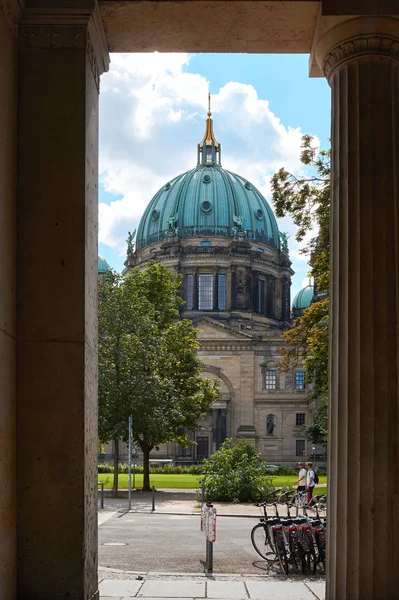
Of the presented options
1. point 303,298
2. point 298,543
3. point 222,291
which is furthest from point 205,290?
point 298,543

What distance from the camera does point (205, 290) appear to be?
302 ft

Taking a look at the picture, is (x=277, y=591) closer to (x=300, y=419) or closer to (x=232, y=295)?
(x=300, y=419)

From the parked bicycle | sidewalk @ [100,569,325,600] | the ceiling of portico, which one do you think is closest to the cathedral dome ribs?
the parked bicycle

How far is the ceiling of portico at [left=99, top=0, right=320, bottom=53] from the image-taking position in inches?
310

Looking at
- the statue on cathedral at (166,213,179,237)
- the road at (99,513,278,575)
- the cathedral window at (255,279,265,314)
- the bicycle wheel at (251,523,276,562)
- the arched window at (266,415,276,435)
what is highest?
the statue on cathedral at (166,213,179,237)

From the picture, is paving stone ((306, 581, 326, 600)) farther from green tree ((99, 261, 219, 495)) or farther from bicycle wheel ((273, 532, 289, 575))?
green tree ((99, 261, 219, 495))

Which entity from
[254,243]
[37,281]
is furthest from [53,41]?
[254,243]

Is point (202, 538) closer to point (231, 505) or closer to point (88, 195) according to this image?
point (231, 505)

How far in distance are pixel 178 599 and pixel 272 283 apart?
285ft

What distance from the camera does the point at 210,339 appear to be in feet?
274

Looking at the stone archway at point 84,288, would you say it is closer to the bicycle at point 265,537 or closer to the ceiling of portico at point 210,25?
the ceiling of portico at point 210,25

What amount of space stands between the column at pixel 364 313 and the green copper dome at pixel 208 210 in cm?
8421

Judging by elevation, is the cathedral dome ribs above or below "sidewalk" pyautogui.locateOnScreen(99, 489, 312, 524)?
above

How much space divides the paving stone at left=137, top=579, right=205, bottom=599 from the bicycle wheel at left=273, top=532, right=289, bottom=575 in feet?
7.28
